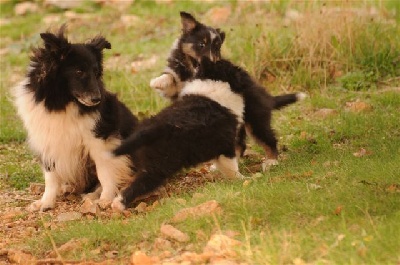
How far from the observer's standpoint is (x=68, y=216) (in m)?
6.66

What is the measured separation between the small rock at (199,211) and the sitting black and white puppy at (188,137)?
1090mm

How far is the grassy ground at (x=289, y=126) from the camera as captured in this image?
5.11 metres

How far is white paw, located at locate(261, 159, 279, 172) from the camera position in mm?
7648

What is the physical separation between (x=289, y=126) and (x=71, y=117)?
3.29m

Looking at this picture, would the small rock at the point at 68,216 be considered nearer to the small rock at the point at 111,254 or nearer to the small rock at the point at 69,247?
the small rock at the point at 69,247

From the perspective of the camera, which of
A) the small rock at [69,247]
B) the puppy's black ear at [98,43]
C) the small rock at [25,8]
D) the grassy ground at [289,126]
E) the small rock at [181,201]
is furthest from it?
the small rock at [25,8]

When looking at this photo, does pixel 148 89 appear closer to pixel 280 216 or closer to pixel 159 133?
pixel 159 133

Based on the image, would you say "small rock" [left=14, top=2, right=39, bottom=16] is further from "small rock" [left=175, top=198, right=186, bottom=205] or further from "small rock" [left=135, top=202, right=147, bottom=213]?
"small rock" [left=175, top=198, right=186, bottom=205]

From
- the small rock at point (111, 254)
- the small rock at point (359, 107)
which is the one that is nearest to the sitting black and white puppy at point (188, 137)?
the small rock at point (111, 254)

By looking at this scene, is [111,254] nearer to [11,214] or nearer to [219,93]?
[11,214]

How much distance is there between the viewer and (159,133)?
6.68 metres

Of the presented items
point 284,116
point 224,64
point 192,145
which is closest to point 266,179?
point 192,145

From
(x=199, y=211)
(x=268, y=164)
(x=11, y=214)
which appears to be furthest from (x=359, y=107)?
(x=11, y=214)

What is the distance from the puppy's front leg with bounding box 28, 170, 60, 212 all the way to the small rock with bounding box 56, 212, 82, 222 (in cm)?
36
